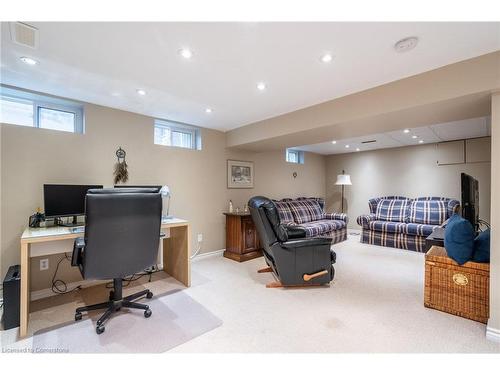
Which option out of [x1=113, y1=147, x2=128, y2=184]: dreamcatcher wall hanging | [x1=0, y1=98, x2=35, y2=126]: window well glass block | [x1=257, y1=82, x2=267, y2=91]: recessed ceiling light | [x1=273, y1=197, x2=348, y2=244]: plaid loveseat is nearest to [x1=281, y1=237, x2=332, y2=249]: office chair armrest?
[x1=273, y1=197, x2=348, y2=244]: plaid loveseat

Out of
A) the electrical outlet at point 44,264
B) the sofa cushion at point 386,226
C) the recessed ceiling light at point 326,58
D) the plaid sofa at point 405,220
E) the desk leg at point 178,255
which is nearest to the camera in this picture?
the recessed ceiling light at point 326,58

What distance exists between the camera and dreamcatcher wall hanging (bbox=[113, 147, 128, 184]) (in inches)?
122

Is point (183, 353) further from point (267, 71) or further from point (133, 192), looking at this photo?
point (267, 71)

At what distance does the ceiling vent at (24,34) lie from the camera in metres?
1.52

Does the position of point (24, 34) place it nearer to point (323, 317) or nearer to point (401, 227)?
point (323, 317)

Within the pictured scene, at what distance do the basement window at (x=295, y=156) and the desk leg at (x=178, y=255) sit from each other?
3592 millimetres

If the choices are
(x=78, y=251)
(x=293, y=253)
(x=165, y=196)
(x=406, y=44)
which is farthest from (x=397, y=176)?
(x=78, y=251)

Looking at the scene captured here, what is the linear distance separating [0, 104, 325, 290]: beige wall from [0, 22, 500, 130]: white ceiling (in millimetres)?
481

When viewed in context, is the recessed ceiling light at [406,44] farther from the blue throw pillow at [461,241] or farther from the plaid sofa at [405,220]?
the plaid sofa at [405,220]

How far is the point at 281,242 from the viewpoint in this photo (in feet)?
8.89

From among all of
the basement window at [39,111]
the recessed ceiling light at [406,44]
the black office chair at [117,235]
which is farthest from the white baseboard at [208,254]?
the recessed ceiling light at [406,44]

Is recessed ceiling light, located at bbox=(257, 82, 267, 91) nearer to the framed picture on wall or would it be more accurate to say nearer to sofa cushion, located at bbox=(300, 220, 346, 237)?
the framed picture on wall
